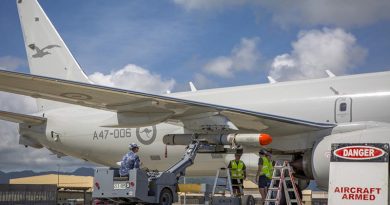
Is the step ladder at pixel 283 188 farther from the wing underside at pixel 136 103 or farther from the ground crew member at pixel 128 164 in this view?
the ground crew member at pixel 128 164

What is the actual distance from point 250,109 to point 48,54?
1108cm

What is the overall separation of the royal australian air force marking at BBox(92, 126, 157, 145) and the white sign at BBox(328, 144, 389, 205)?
999 cm

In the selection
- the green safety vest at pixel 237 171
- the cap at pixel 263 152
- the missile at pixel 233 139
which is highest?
the missile at pixel 233 139

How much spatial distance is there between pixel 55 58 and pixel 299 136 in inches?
513

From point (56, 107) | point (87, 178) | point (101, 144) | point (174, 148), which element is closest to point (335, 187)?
point (174, 148)

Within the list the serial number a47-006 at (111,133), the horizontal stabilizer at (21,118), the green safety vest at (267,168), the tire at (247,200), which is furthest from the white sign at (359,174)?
the horizontal stabilizer at (21,118)

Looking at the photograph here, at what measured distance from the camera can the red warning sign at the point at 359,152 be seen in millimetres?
8930

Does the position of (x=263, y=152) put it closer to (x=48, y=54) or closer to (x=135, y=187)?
(x=135, y=187)

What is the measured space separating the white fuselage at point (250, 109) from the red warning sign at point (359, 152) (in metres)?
4.74

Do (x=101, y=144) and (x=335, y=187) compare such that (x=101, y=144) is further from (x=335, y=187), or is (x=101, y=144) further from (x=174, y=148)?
(x=335, y=187)

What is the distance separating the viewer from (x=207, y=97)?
18.4 meters

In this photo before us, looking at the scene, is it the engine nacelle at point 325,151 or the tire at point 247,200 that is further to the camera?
the tire at point 247,200

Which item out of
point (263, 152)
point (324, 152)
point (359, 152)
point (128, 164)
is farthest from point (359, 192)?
point (263, 152)

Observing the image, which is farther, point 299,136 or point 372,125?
point 299,136
